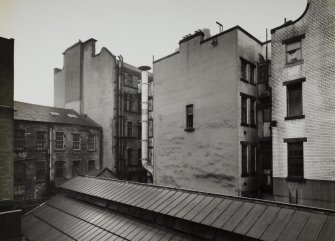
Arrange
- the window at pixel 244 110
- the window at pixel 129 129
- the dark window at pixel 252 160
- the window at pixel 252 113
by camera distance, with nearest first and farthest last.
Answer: the window at pixel 244 110
the dark window at pixel 252 160
the window at pixel 252 113
the window at pixel 129 129

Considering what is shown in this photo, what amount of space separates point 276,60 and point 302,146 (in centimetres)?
606

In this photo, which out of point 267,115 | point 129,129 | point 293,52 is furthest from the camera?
point 129,129

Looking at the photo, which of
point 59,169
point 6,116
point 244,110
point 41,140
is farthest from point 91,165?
point 244,110

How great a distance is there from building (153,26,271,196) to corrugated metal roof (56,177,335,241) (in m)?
7.71

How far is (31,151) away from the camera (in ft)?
82.5

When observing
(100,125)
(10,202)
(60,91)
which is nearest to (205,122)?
(10,202)

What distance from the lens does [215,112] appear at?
19172 mm

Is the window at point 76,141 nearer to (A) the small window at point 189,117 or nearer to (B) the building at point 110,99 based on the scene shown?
(B) the building at point 110,99

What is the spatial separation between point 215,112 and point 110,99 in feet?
54.0

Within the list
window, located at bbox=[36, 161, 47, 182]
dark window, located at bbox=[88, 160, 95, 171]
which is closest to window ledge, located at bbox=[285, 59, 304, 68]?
dark window, located at bbox=[88, 160, 95, 171]

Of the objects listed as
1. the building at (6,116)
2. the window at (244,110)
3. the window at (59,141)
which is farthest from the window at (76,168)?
the window at (244,110)

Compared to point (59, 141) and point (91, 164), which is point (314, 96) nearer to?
point (59, 141)

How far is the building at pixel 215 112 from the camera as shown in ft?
59.4

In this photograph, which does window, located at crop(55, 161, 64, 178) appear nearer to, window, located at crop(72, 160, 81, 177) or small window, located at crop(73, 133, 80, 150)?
window, located at crop(72, 160, 81, 177)
